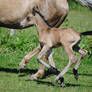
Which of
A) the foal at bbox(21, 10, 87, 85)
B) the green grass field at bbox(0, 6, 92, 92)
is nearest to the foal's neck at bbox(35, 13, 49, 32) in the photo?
the foal at bbox(21, 10, 87, 85)

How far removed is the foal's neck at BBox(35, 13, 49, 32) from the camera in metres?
10.3

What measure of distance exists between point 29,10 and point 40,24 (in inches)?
34.6

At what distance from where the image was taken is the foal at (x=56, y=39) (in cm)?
969

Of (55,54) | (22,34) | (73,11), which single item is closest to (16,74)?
(55,54)

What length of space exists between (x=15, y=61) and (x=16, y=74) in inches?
61.8

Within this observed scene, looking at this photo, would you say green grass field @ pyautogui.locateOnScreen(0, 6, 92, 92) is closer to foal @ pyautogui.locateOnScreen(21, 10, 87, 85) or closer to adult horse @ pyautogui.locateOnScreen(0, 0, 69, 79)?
foal @ pyautogui.locateOnScreen(21, 10, 87, 85)

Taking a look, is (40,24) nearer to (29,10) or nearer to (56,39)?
(56,39)

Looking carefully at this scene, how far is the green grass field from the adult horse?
74cm

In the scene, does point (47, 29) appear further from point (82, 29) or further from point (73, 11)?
point (73, 11)

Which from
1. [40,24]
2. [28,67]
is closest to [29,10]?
[40,24]

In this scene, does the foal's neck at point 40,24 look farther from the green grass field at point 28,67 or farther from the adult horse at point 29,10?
the green grass field at point 28,67

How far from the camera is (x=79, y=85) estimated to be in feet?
32.4

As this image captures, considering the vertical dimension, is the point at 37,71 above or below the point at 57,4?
below

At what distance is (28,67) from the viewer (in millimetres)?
12250
